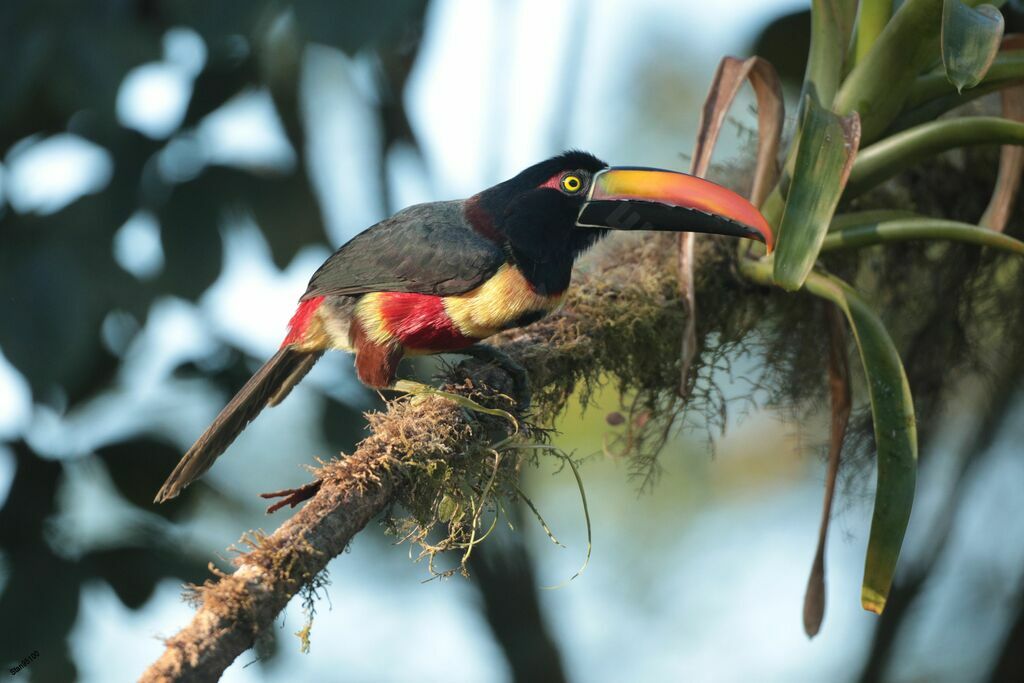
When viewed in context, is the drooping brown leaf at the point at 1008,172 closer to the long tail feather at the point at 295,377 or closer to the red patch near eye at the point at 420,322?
the red patch near eye at the point at 420,322

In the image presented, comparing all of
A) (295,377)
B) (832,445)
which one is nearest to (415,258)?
(295,377)

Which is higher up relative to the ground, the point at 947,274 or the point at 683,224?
the point at 683,224

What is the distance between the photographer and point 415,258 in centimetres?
260

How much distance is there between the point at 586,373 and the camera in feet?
8.68

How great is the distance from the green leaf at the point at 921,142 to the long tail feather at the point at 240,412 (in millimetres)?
1555

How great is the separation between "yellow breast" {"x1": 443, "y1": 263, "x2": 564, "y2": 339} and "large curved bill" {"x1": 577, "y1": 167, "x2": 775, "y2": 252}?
27cm

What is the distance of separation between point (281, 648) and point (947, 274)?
88.6 inches

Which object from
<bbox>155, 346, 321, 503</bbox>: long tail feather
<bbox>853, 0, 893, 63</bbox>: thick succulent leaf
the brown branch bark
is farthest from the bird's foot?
<bbox>853, 0, 893, 63</bbox>: thick succulent leaf

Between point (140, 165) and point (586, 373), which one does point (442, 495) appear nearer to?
point (586, 373)

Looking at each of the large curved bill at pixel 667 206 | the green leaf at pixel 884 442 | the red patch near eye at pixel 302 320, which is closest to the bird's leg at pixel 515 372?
the large curved bill at pixel 667 206

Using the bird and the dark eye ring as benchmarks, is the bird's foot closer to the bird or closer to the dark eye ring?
the bird

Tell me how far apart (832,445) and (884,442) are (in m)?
0.41

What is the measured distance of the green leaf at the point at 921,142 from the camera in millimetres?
2396

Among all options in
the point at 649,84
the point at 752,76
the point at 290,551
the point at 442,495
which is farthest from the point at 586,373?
the point at 649,84
